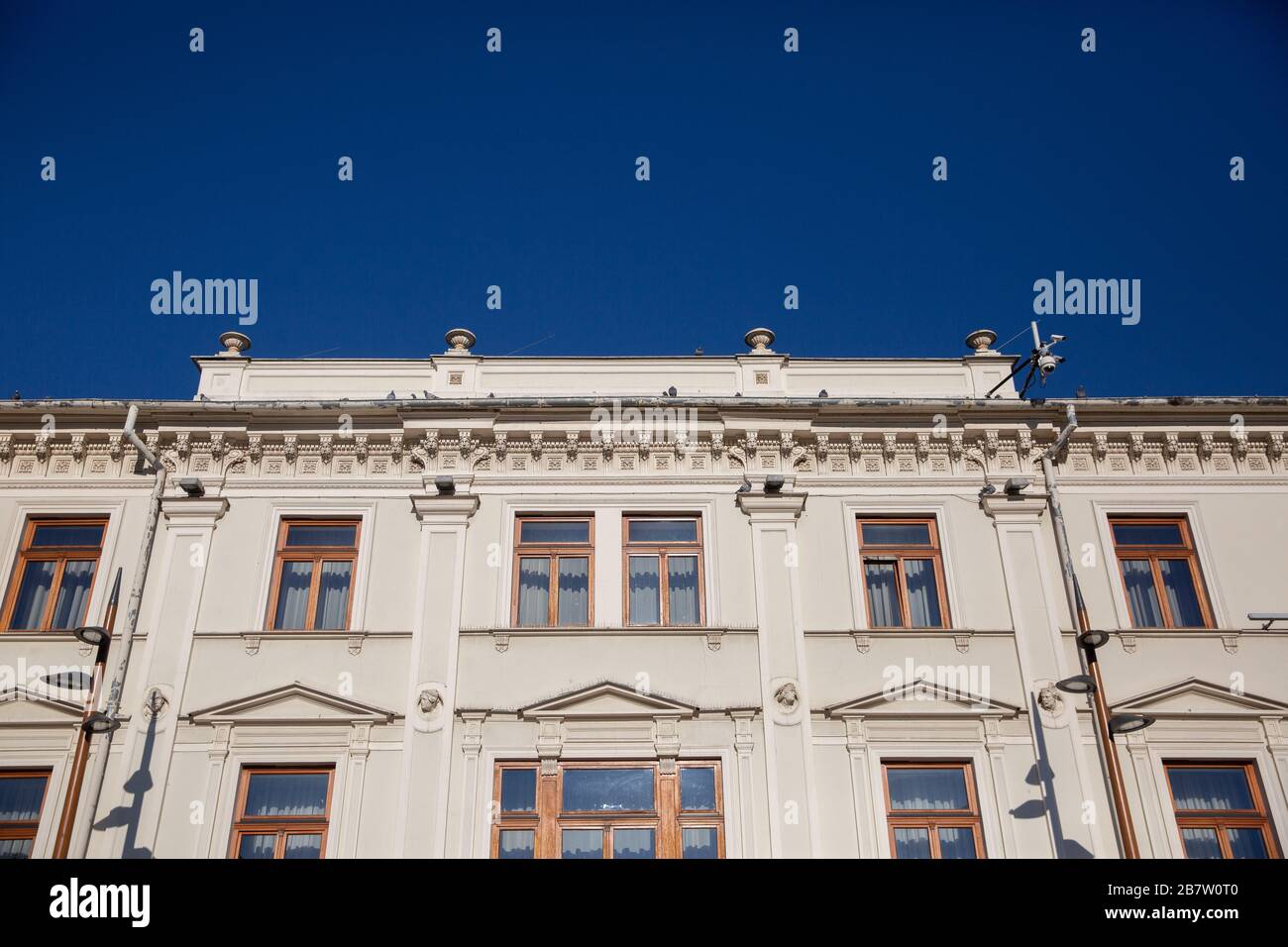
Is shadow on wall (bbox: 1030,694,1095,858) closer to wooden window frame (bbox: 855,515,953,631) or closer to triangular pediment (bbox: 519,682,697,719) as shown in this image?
wooden window frame (bbox: 855,515,953,631)

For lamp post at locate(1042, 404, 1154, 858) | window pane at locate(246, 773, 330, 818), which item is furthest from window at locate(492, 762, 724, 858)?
lamp post at locate(1042, 404, 1154, 858)

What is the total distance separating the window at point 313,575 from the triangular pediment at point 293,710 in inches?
41.2

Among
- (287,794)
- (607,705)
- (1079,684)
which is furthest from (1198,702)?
(287,794)

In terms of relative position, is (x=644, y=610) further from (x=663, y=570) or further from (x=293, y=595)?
(x=293, y=595)

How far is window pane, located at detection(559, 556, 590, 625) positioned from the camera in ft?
51.7

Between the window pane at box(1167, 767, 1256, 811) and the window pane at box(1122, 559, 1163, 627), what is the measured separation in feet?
6.85

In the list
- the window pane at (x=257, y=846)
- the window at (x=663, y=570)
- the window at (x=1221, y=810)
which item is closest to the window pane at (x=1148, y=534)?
the window at (x=1221, y=810)

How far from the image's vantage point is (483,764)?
47.2ft

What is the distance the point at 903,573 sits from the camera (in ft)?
53.0

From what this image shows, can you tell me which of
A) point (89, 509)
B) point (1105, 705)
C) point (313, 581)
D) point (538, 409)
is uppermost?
point (538, 409)
